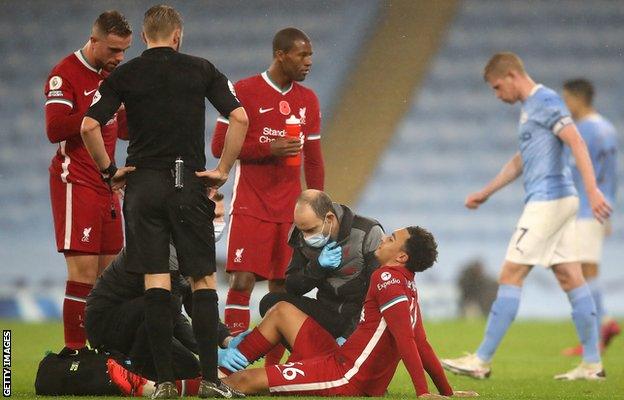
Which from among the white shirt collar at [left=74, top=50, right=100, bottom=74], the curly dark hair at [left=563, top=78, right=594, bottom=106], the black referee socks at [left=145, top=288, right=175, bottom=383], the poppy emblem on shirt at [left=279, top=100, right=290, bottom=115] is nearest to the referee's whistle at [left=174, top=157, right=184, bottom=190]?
the black referee socks at [left=145, top=288, right=175, bottom=383]

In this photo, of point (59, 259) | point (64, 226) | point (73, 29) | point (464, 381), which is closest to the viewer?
point (64, 226)

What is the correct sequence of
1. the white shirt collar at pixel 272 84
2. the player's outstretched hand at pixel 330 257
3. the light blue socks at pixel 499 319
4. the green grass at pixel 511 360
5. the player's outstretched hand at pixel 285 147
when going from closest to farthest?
the player's outstretched hand at pixel 330 257 < the green grass at pixel 511 360 < the player's outstretched hand at pixel 285 147 < the white shirt collar at pixel 272 84 < the light blue socks at pixel 499 319

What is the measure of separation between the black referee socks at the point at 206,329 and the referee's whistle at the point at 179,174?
1.44 feet

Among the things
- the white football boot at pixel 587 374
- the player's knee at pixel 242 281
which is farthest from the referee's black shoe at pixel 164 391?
the white football boot at pixel 587 374

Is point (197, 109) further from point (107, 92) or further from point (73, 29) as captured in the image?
point (73, 29)

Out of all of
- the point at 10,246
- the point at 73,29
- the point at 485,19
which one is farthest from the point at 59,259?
the point at 485,19

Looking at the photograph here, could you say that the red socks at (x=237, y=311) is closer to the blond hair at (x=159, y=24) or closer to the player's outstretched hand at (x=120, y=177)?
the player's outstretched hand at (x=120, y=177)

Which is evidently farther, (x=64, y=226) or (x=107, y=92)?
(x=64, y=226)

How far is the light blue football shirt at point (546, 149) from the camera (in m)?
6.57

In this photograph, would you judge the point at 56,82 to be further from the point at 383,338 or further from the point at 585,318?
the point at 585,318

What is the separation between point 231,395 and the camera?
450 cm

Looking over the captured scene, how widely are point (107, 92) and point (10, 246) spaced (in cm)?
1239

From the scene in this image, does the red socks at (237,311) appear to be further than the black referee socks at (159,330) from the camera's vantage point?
Yes

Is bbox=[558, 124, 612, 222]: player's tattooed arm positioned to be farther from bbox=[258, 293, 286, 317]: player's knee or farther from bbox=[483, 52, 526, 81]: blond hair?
bbox=[258, 293, 286, 317]: player's knee
